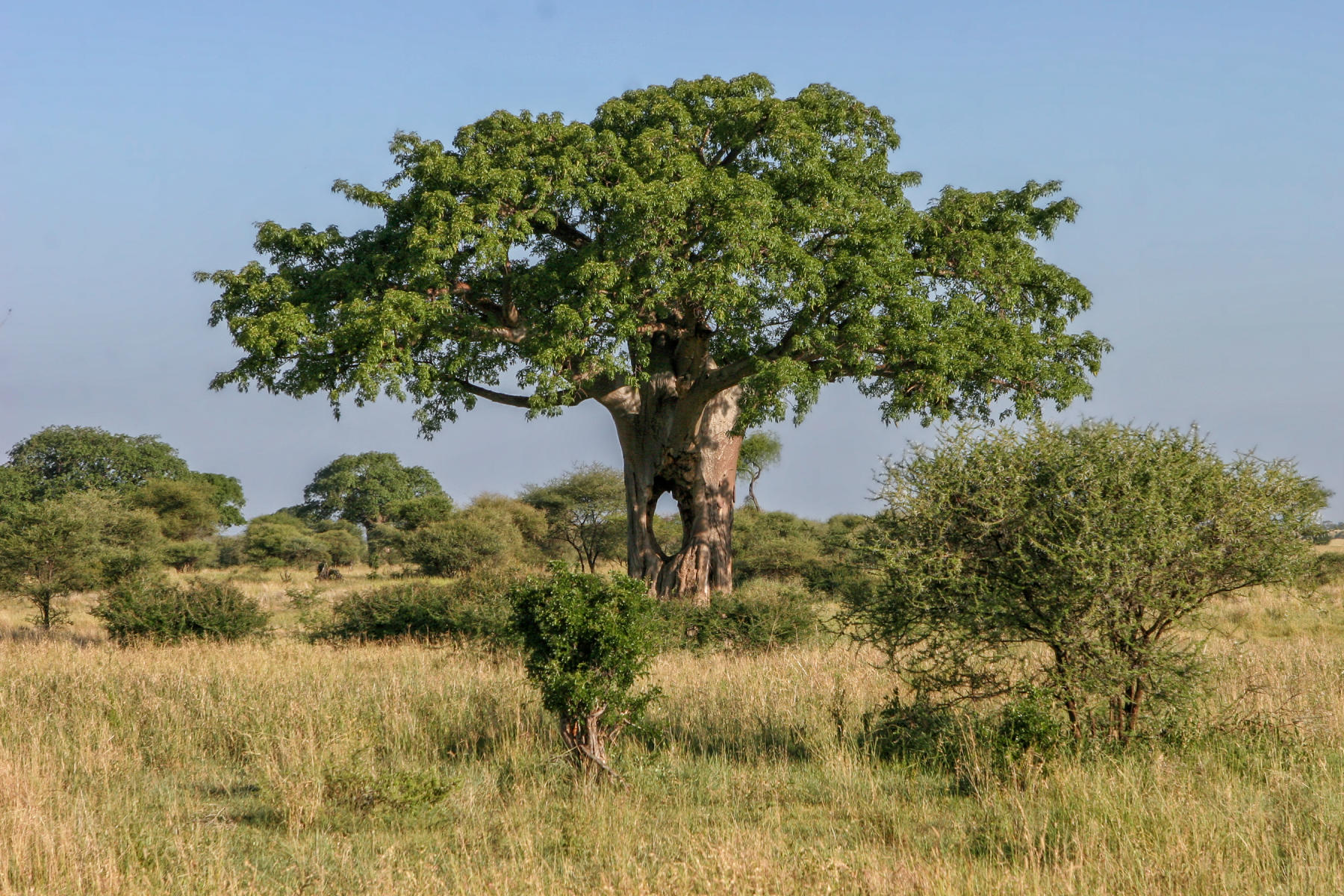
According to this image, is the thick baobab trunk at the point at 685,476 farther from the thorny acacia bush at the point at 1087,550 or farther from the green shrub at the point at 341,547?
the green shrub at the point at 341,547

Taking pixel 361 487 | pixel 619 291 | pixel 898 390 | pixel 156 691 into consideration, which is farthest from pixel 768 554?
pixel 361 487

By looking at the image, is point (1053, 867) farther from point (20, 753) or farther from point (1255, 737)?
point (20, 753)

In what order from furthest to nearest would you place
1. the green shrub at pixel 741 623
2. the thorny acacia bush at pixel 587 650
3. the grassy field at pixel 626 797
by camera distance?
the green shrub at pixel 741 623
the thorny acacia bush at pixel 587 650
the grassy field at pixel 626 797

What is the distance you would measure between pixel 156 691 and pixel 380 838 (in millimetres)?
5336

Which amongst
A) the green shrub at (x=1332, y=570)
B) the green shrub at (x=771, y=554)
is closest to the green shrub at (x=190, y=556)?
the green shrub at (x=771, y=554)

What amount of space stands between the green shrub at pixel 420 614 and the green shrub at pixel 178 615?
4.12ft

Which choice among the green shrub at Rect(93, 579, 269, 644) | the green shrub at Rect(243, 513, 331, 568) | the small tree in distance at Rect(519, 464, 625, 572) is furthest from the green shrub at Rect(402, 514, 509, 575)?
the green shrub at Rect(93, 579, 269, 644)

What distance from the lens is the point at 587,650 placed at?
7.70 metres

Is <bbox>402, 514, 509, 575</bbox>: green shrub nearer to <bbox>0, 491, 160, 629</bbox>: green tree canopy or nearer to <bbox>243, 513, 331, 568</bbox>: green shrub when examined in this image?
<bbox>0, 491, 160, 629</bbox>: green tree canopy

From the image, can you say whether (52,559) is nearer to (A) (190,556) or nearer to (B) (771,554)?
(B) (771,554)

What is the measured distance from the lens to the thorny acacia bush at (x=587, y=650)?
24.3 ft

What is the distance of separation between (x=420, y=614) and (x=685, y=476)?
526 centimetres

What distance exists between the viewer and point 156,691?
33.7 feet

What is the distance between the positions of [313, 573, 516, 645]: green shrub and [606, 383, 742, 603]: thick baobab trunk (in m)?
2.97
